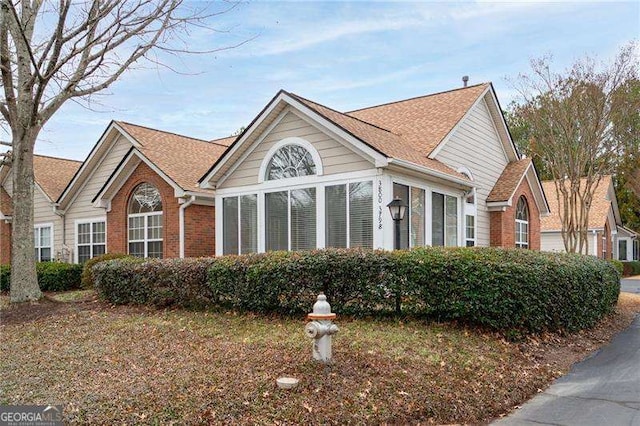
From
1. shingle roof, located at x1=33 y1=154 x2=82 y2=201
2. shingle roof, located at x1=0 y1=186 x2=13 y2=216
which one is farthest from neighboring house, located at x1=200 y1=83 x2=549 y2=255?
shingle roof, located at x1=0 y1=186 x2=13 y2=216

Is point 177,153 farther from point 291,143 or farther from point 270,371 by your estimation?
point 270,371

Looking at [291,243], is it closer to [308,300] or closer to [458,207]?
[308,300]

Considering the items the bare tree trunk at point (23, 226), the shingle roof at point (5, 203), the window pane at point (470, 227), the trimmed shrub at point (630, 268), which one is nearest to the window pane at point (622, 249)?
the trimmed shrub at point (630, 268)

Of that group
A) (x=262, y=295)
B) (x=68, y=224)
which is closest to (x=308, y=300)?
(x=262, y=295)

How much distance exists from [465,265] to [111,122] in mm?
15482

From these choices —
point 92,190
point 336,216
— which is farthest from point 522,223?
point 92,190

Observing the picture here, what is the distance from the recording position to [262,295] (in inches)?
379

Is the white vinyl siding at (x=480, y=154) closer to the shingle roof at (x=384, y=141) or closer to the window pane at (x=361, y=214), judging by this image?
the shingle roof at (x=384, y=141)

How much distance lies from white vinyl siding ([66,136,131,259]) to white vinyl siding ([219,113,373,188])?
726 centimetres

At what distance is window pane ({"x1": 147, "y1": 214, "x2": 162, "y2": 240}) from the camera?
17406 mm

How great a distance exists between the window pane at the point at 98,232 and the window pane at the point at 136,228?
85.8 inches

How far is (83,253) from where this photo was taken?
20641mm

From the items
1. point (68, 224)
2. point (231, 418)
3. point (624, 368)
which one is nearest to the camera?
point (231, 418)

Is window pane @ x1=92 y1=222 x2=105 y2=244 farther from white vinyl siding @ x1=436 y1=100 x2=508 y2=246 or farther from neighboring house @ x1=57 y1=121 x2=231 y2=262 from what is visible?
white vinyl siding @ x1=436 y1=100 x2=508 y2=246
